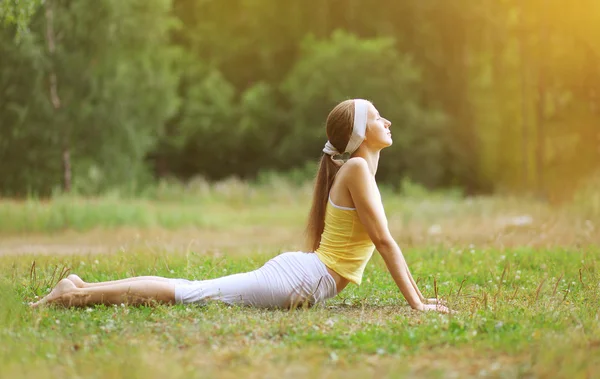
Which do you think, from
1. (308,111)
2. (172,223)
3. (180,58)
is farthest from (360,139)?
(180,58)

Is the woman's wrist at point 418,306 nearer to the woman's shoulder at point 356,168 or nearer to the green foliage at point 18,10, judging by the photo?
the woman's shoulder at point 356,168

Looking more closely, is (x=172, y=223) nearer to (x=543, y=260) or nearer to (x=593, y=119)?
(x=543, y=260)

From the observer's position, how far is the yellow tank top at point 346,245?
6410 millimetres

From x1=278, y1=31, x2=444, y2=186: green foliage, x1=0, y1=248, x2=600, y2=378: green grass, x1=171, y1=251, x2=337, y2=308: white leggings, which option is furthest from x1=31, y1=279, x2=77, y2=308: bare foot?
x1=278, y1=31, x2=444, y2=186: green foliage

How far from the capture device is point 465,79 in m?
37.4

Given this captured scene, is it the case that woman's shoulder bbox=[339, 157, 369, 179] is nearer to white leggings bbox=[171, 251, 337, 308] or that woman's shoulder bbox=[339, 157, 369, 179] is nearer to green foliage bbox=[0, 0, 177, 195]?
white leggings bbox=[171, 251, 337, 308]

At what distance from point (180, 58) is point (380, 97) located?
9.47 meters

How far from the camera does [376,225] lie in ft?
20.4

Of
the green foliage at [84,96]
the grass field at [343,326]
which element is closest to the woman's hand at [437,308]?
the grass field at [343,326]

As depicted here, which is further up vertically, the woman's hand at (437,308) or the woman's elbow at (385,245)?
the woman's elbow at (385,245)

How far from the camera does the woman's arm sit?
617 cm

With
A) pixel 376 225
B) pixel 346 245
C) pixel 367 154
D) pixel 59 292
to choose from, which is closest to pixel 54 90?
pixel 59 292

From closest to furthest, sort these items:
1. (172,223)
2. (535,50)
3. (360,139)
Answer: (360,139) < (172,223) < (535,50)

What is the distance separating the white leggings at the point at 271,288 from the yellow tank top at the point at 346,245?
108mm
